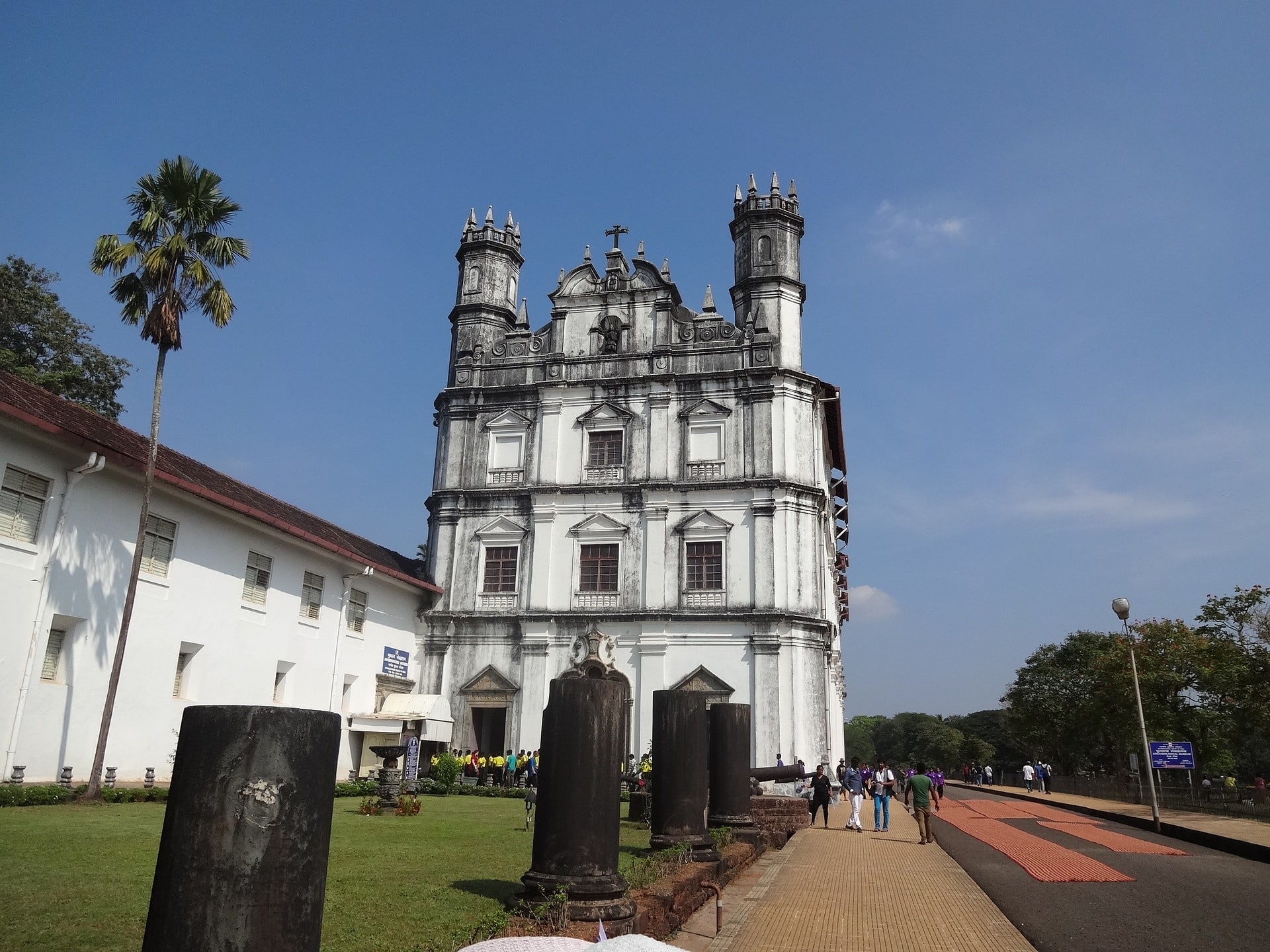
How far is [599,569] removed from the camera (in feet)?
88.4

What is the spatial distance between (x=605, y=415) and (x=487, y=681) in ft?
29.2

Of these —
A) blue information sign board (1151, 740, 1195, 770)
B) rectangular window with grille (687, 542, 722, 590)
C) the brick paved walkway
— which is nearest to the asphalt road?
the brick paved walkway

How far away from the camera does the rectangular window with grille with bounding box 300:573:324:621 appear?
72.7 ft

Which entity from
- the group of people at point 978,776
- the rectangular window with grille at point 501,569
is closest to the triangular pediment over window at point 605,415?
the rectangular window with grille at point 501,569

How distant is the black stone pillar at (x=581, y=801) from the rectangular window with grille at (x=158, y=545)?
1342 centimetres

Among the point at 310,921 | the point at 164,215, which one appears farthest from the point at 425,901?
the point at 164,215

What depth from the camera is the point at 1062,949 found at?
6.88 m

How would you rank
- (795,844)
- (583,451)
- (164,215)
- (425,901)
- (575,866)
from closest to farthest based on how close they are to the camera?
(575,866)
(425,901)
(795,844)
(164,215)
(583,451)

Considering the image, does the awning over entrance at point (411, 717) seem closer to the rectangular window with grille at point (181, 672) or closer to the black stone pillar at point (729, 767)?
the rectangular window with grille at point (181, 672)

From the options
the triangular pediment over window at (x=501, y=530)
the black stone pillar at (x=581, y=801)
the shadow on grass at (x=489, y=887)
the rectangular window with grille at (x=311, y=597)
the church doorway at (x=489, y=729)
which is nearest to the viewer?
the black stone pillar at (x=581, y=801)

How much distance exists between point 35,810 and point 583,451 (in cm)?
1780

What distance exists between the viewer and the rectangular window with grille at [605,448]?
91.6 ft

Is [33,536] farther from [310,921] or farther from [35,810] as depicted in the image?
[310,921]

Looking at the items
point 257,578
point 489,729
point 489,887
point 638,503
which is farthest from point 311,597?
point 489,887
